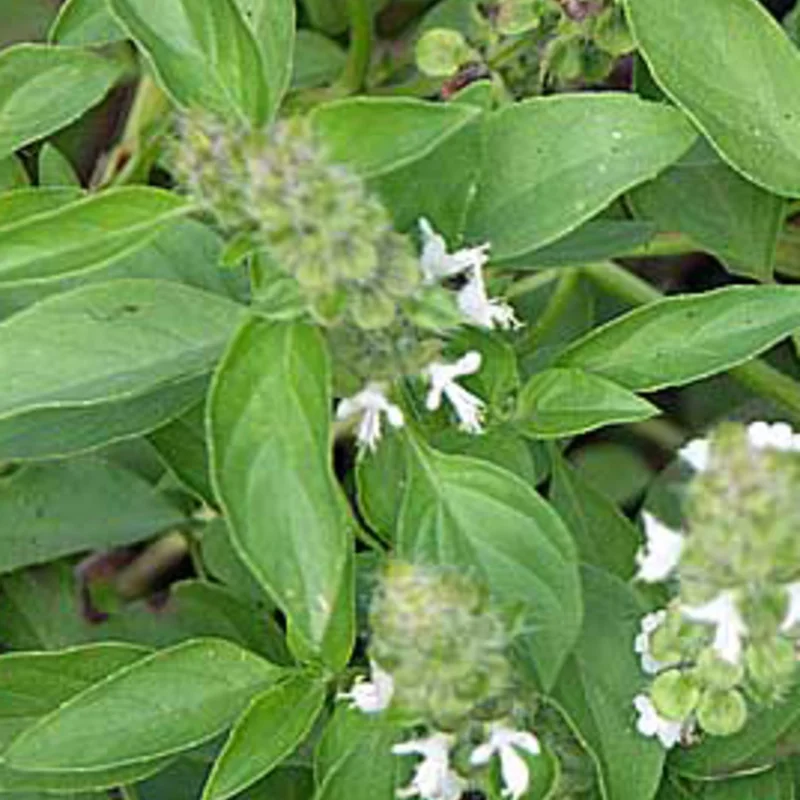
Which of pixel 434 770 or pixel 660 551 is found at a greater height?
pixel 660 551

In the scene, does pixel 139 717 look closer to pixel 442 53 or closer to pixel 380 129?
pixel 380 129

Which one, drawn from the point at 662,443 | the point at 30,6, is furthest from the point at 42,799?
the point at 30,6

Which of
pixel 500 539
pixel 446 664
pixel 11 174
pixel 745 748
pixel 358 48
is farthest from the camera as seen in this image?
pixel 358 48

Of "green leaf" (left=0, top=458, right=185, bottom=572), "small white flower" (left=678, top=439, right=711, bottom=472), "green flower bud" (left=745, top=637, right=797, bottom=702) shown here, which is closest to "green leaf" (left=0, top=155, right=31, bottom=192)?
"green leaf" (left=0, top=458, right=185, bottom=572)

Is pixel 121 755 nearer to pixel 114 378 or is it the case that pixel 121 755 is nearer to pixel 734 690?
pixel 114 378

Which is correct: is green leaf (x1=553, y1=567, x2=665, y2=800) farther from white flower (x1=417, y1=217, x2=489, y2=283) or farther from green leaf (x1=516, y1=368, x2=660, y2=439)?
white flower (x1=417, y1=217, x2=489, y2=283)

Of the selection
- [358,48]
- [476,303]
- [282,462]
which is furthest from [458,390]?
[358,48]
